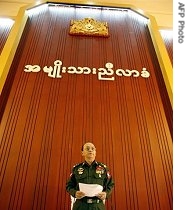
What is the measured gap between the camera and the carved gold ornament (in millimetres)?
5090

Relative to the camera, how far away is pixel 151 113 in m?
3.93

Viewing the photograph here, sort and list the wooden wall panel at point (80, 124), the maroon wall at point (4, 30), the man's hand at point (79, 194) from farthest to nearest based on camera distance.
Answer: the maroon wall at point (4, 30) < the wooden wall panel at point (80, 124) < the man's hand at point (79, 194)

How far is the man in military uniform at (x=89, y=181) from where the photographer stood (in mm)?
1889

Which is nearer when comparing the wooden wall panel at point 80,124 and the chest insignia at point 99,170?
the chest insignia at point 99,170

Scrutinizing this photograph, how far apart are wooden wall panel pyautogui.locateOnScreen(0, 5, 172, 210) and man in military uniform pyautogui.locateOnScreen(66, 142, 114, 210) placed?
1090 millimetres

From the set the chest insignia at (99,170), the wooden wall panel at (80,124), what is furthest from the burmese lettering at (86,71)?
the chest insignia at (99,170)

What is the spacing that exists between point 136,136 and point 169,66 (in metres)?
1.54

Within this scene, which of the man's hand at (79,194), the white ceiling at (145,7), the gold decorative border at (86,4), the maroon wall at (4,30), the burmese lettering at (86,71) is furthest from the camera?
the white ceiling at (145,7)

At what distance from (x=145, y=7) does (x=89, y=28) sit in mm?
1809
